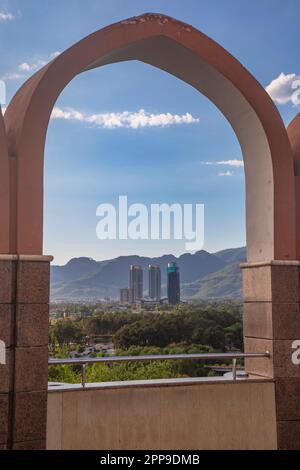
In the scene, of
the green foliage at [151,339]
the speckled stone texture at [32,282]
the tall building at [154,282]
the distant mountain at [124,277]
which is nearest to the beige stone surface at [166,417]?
the speckled stone texture at [32,282]

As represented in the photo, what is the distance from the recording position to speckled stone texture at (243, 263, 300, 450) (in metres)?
6.41

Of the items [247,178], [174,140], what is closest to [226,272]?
[174,140]

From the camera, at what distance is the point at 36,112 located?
231 inches

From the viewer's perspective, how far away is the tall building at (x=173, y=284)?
2108 inches

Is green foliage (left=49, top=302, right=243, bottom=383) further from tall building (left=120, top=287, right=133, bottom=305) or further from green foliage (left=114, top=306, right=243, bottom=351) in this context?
tall building (left=120, top=287, right=133, bottom=305)

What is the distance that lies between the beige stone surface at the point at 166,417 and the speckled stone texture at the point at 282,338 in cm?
14

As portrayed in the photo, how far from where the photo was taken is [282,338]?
21.2ft

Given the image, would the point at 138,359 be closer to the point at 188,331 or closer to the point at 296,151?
the point at 296,151

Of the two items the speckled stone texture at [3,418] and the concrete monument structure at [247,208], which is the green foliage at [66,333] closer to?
the concrete monument structure at [247,208]

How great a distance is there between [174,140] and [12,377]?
83.8m

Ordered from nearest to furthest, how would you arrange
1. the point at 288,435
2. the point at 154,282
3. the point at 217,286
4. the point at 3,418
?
1. the point at 3,418
2. the point at 288,435
3. the point at 217,286
4. the point at 154,282

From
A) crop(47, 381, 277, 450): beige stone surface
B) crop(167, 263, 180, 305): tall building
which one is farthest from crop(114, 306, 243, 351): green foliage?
crop(47, 381, 277, 450): beige stone surface

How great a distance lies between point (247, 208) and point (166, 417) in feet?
9.04

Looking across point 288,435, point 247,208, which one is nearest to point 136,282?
point 247,208
